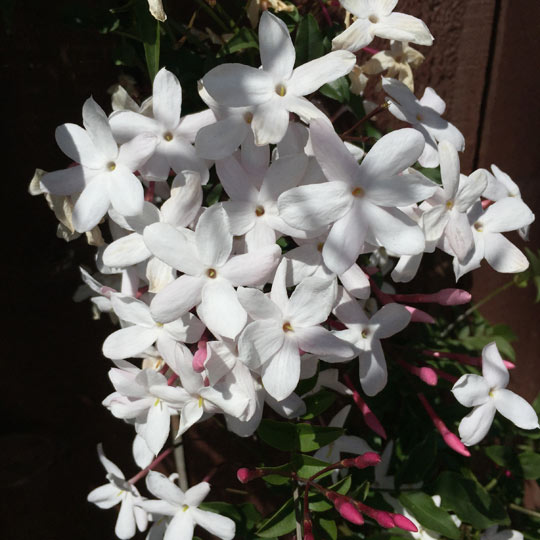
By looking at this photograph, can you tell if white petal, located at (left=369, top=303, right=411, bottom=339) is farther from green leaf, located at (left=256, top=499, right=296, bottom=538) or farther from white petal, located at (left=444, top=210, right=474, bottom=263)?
green leaf, located at (left=256, top=499, right=296, bottom=538)

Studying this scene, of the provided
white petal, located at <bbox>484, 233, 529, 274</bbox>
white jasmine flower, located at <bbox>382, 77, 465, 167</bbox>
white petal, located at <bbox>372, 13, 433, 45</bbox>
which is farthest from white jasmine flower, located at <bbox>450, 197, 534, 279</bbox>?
white petal, located at <bbox>372, 13, 433, 45</bbox>

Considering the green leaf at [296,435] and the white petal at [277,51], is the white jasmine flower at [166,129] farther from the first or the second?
the green leaf at [296,435]

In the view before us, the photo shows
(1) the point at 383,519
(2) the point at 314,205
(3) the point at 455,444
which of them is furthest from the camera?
(3) the point at 455,444

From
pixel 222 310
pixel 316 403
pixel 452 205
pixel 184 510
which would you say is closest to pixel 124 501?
pixel 184 510

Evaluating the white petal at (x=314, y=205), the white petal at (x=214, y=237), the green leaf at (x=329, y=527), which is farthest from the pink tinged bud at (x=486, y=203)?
the green leaf at (x=329, y=527)

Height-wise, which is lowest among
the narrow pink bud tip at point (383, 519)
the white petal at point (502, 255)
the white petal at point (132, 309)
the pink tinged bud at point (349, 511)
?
the narrow pink bud tip at point (383, 519)

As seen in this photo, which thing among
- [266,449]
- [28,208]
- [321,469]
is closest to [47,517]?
[266,449]

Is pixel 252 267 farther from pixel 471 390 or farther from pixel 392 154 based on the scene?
pixel 471 390
